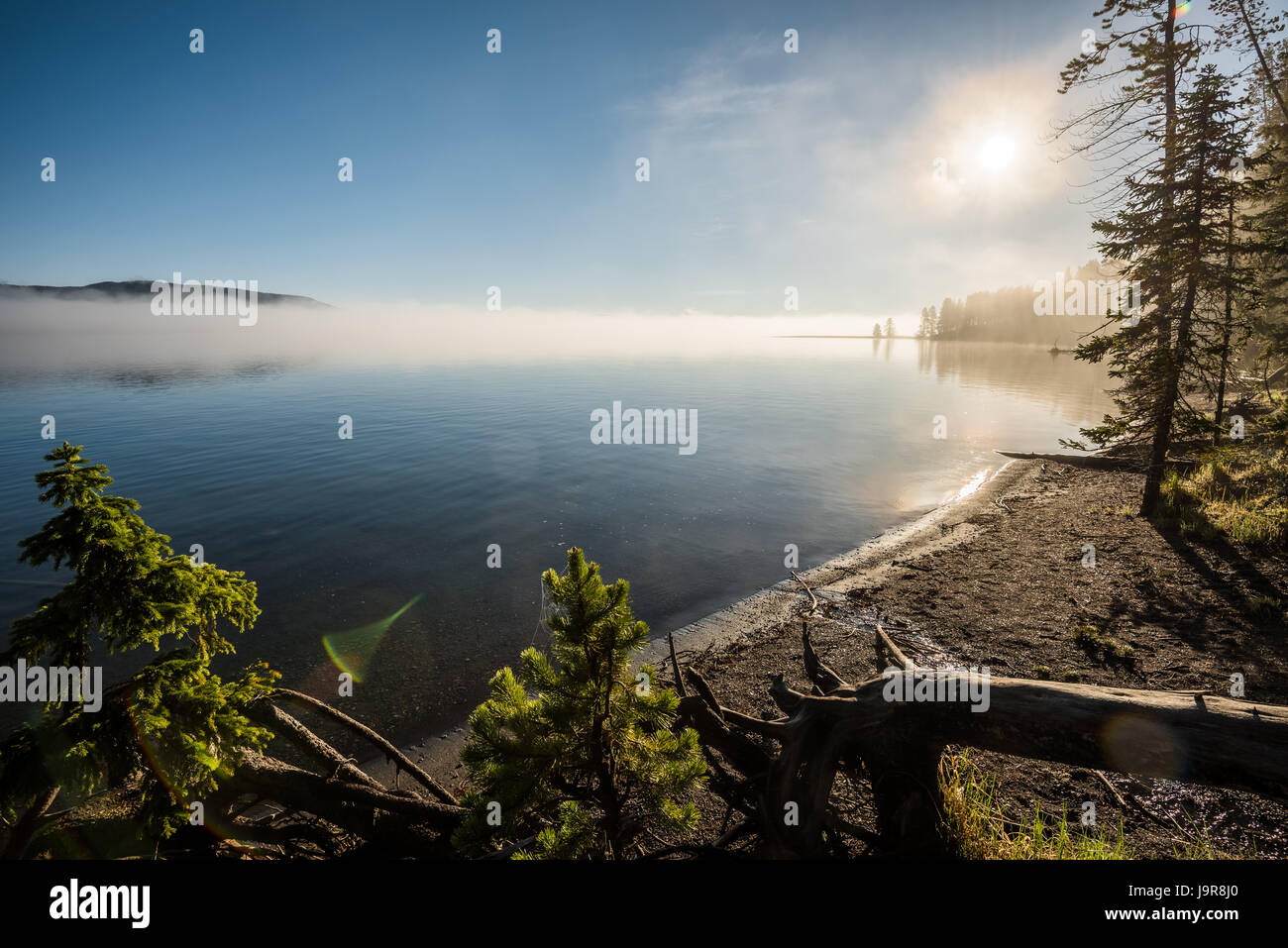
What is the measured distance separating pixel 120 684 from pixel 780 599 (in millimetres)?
14694

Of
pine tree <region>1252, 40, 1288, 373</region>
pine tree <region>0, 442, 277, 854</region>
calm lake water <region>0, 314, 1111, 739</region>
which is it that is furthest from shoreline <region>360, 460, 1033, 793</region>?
pine tree <region>1252, 40, 1288, 373</region>

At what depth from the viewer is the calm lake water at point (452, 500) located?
521 inches

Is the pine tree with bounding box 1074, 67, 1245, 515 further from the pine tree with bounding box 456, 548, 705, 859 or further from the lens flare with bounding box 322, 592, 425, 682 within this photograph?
the lens flare with bounding box 322, 592, 425, 682

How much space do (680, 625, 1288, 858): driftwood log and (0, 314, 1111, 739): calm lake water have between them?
8343mm

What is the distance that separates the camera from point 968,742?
4.26m

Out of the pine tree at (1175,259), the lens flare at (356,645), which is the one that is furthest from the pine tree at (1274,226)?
the lens flare at (356,645)

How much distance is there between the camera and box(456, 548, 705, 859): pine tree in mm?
3207

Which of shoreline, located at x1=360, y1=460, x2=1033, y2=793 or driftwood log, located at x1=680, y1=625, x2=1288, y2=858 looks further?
shoreline, located at x1=360, y1=460, x2=1033, y2=793

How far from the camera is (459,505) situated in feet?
78.8

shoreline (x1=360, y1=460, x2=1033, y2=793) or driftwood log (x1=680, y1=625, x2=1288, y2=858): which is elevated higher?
driftwood log (x1=680, y1=625, x2=1288, y2=858)

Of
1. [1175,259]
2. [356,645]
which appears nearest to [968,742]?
[356,645]

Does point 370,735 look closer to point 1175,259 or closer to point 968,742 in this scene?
point 968,742

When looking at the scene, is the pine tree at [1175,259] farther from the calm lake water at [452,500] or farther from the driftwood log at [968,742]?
the driftwood log at [968,742]
